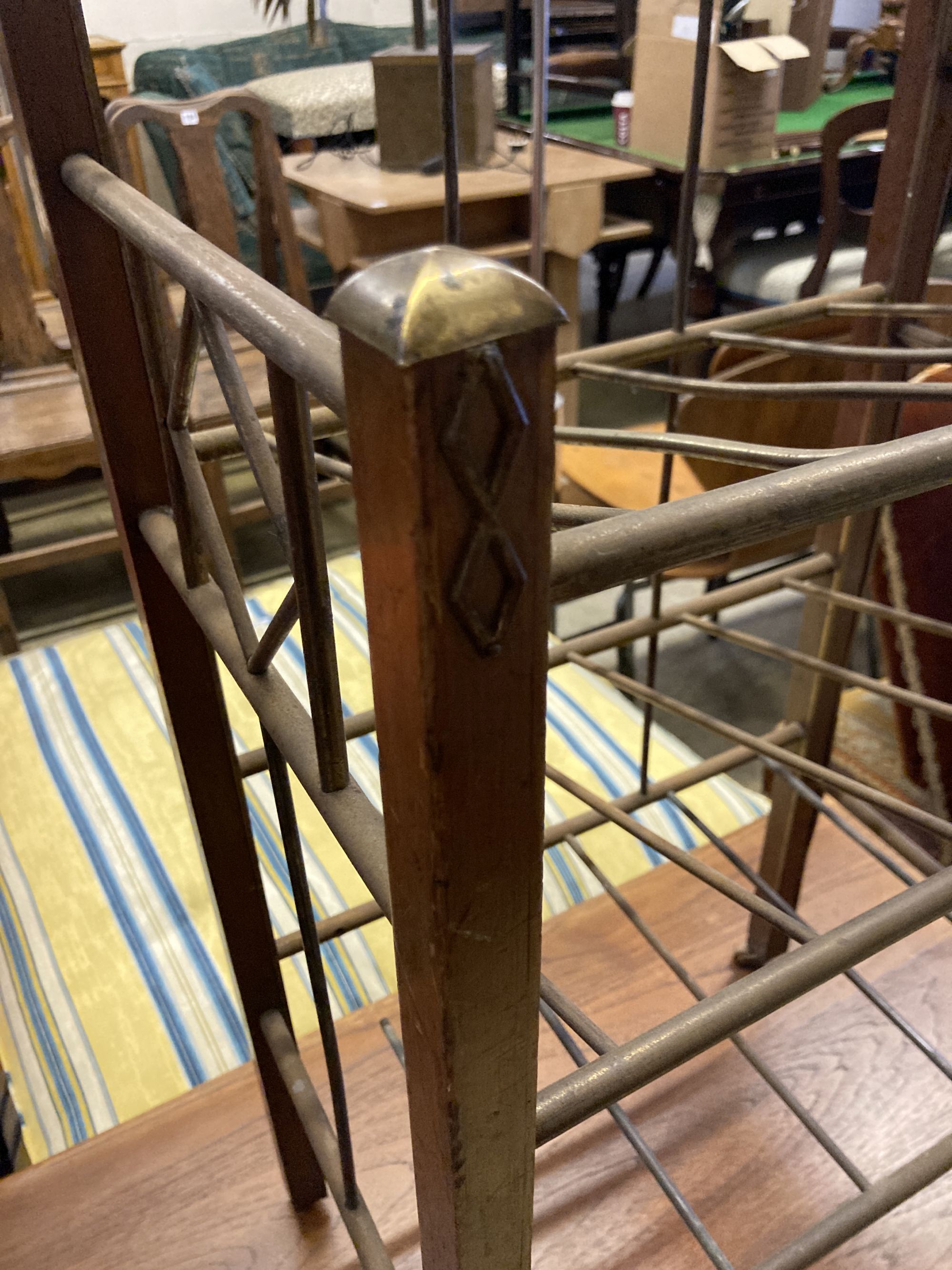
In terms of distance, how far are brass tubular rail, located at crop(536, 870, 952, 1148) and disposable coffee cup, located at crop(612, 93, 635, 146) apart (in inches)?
101

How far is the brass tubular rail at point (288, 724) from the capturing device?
402 millimetres

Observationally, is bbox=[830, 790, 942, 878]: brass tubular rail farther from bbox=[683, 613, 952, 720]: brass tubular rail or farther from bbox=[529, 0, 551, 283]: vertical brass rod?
bbox=[529, 0, 551, 283]: vertical brass rod

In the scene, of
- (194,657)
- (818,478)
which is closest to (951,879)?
(818,478)

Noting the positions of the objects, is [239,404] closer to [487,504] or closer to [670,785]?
[487,504]

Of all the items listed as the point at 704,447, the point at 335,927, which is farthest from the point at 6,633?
the point at 704,447

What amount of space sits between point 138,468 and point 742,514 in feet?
1.49

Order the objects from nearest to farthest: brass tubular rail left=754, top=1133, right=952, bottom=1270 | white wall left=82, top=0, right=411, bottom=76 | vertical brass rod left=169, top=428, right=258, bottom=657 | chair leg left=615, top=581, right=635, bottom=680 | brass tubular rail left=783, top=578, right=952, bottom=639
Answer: vertical brass rod left=169, top=428, right=258, bottom=657 → brass tubular rail left=754, top=1133, right=952, bottom=1270 → brass tubular rail left=783, top=578, right=952, bottom=639 → chair leg left=615, top=581, right=635, bottom=680 → white wall left=82, top=0, right=411, bottom=76

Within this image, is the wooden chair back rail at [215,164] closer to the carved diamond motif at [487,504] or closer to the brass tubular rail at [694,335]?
the brass tubular rail at [694,335]

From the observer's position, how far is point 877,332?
2.93ft

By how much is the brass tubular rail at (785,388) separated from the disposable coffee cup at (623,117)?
2.01 m

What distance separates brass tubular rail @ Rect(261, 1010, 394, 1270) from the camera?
2.17 feet

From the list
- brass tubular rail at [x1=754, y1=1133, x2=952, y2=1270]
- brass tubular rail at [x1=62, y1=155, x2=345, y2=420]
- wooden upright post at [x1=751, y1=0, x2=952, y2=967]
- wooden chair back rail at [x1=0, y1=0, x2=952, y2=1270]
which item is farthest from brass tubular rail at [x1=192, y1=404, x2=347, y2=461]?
brass tubular rail at [x1=754, y1=1133, x2=952, y2=1270]

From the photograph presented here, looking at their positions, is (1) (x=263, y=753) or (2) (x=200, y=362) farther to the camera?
(2) (x=200, y=362)

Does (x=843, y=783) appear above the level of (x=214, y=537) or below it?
below
